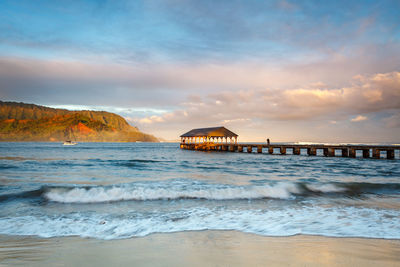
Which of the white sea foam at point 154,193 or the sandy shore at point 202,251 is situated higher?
the sandy shore at point 202,251

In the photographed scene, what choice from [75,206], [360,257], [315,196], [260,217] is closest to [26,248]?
[75,206]

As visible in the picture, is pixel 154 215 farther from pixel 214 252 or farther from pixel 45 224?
pixel 214 252

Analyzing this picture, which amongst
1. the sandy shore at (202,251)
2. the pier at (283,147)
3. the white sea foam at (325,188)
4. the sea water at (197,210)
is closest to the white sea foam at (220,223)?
the sea water at (197,210)

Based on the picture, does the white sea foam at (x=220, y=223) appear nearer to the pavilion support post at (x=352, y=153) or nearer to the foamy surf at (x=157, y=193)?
the foamy surf at (x=157, y=193)

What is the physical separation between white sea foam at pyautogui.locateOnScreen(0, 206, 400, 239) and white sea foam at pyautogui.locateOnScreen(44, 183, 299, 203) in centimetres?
223

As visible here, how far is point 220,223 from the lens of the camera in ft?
20.0

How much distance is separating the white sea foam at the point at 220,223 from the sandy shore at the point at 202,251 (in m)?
0.39

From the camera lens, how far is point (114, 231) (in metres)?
5.44

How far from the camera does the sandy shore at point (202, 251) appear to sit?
3797mm

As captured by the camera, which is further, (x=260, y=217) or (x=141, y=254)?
(x=260, y=217)

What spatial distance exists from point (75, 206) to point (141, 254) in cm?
509

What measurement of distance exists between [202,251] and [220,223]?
1916 mm

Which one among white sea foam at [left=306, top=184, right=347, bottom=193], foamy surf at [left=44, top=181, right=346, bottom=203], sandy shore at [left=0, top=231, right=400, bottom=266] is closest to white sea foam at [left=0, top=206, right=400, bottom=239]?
sandy shore at [left=0, top=231, right=400, bottom=266]

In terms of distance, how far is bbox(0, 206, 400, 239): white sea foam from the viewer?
5430mm
